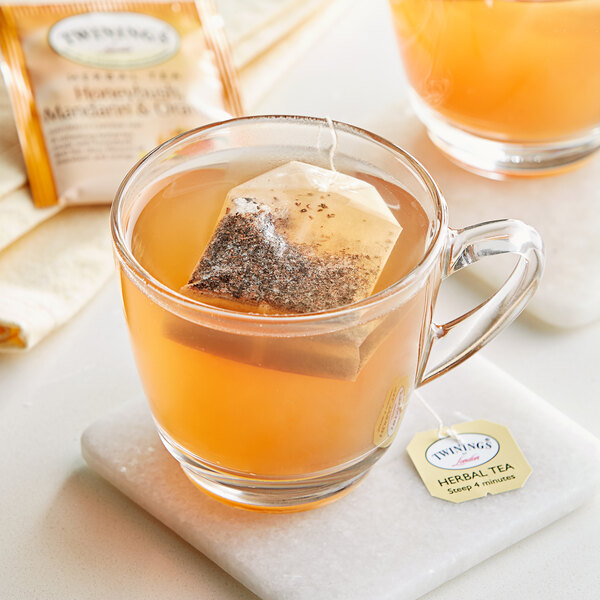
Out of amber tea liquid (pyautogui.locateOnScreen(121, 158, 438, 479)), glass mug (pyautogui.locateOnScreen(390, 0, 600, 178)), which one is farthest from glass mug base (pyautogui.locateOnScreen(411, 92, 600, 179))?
amber tea liquid (pyautogui.locateOnScreen(121, 158, 438, 479))

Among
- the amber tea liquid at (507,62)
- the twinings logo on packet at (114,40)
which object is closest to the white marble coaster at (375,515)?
the amber tea liquid at (507,62)

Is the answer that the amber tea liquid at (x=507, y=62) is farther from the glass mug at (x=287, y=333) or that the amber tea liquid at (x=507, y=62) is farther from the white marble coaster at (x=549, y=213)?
the glass mug at (x=287, y=333)

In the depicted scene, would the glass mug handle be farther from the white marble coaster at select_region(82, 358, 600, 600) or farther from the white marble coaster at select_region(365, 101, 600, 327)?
the white marble coaster at select_region(365, 101, 600, 327)

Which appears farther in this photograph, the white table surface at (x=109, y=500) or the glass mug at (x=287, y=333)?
the white table surface at (x=109, y=500)

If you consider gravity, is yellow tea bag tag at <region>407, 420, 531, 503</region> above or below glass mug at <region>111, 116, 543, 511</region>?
below

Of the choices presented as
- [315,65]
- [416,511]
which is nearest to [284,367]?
[416,511]

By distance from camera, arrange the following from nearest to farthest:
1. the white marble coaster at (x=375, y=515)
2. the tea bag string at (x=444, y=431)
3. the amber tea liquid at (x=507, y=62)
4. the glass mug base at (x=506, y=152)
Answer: the white marble coaster at (x=375, y=515)
the tea bag string at (x=444, y=431)
the amber tea liquid at (x=507, y=62)
the glass mug base at (x=506, y=152)
